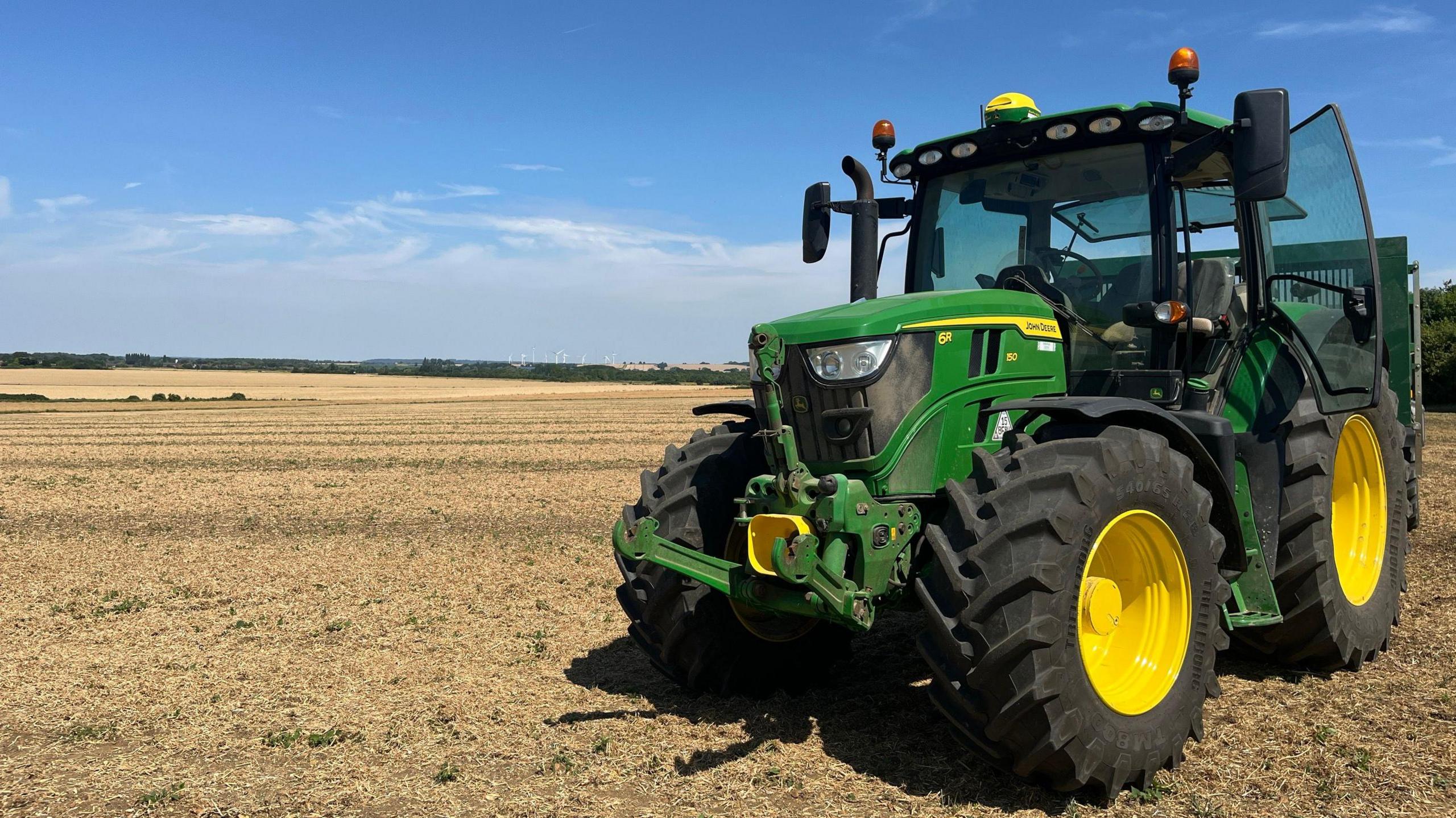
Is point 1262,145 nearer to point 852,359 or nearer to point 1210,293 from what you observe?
point 1210,293

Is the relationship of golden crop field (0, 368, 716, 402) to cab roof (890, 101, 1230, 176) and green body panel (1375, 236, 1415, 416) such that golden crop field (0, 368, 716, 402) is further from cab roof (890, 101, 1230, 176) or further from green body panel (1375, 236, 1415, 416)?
cab roof (890, 101, 1230, 176)

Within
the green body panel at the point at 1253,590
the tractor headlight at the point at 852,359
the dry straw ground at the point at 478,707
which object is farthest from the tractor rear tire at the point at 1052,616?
the green body panel at the point at 1253,590

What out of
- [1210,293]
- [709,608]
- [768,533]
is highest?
[1210,293]

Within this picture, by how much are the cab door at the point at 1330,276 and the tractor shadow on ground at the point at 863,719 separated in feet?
9.53

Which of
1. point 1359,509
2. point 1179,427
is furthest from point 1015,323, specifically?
point 1359,509

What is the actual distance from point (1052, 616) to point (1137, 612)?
0.98 metres

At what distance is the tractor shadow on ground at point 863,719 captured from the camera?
14.2 ft

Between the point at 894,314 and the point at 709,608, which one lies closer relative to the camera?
the point at 894,314

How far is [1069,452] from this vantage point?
4.25m

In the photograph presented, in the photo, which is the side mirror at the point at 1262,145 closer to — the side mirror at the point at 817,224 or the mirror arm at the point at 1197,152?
the mirror arm at the point at 1197,152

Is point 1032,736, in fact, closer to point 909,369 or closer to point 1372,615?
point 909,369

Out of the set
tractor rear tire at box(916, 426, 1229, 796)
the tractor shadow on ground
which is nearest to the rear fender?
tractor rear tire at box(916, 426, 1229, 796)

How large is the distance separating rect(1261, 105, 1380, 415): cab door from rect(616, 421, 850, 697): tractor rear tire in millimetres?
3143

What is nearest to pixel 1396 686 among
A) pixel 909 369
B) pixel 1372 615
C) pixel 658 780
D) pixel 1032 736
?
pixel 1372 615
